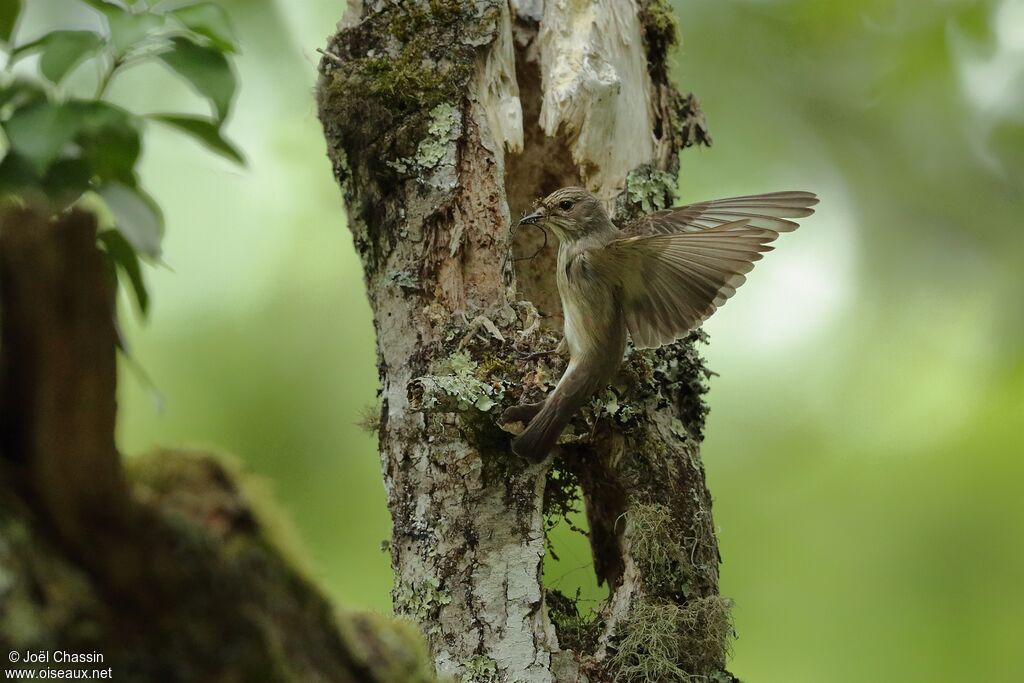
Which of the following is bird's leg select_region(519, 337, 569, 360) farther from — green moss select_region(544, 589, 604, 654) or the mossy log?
the mossy log

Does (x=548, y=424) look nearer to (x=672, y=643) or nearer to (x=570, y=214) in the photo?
(x=672, y=643)

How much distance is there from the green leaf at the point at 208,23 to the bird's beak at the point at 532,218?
204 centimetres

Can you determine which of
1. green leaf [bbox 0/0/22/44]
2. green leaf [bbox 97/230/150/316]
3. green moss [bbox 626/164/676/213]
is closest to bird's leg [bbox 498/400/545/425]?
green moss [bbox 626/164/676/213]

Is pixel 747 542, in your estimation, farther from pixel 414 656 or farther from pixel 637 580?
pixel 414 656

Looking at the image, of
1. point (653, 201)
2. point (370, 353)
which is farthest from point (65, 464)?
point (370, 353)

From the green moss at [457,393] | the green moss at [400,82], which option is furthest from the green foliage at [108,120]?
the green moss at [400,82]

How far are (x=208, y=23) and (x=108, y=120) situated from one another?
0.25m

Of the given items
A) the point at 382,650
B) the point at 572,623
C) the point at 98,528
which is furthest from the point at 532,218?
the point at 98,528

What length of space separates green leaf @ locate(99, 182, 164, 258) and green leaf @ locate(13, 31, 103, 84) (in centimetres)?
20

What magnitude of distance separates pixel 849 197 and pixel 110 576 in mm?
5705

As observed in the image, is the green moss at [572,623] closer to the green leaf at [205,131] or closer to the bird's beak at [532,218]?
the bird's beak at [532,218]

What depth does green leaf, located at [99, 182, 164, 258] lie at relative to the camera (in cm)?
140

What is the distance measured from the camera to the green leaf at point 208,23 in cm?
156

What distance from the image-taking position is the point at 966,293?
18.4 feet
